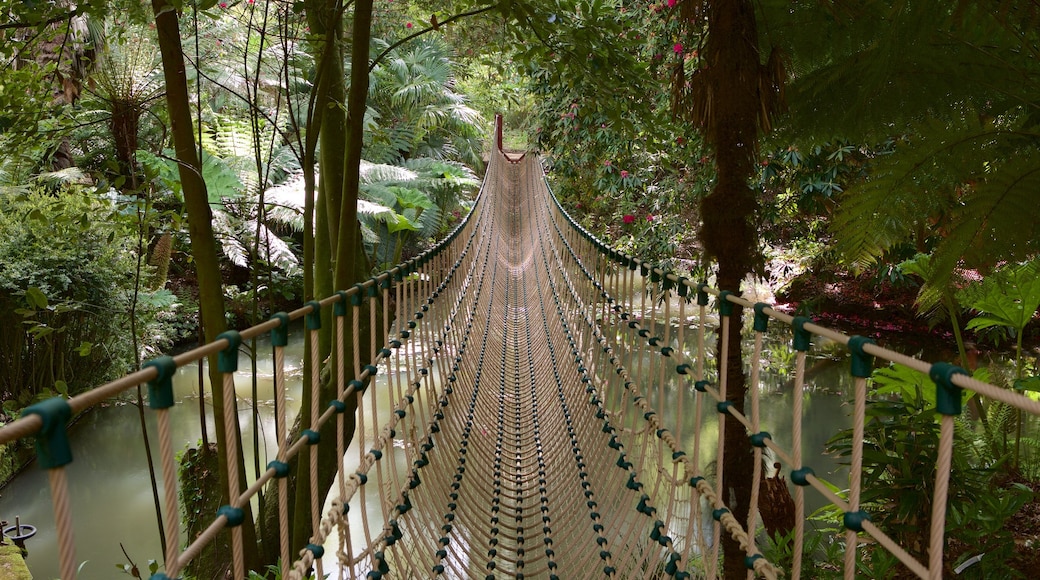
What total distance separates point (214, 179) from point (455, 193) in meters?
3.79

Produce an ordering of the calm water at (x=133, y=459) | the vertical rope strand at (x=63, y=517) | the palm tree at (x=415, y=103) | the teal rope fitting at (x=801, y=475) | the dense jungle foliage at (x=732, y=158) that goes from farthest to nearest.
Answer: the palm tree at (x=415, y=103) → the calm water at (x=133, y=459) → the dense jungle foliage at (x=732, y=158) → the teal rope fitting at (x=801, y=475) → the vertical rope strand at (x=63, y=517)

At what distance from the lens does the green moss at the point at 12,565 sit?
2.21 meters

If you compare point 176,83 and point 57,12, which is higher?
point 57,12

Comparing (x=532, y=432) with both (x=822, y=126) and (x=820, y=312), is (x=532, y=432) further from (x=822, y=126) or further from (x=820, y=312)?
(x=820, y=312)

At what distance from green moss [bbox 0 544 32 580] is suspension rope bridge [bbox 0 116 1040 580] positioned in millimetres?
471

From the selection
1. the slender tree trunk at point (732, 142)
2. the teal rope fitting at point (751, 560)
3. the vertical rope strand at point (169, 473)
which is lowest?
the teal rope fitting at point (751, 560)

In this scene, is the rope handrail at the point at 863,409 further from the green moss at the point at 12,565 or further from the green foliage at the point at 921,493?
the green moss at the point at 12,565

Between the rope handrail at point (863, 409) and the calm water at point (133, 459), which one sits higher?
the rope handrail at point (863, 409)

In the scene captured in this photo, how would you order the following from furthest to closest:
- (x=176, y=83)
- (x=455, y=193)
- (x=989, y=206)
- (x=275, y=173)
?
1. (x=455, y=193)
2. (x=275, y=173)
3. (x=176, y=83)
4. (x=989, y=206)

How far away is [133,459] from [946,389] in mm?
4634

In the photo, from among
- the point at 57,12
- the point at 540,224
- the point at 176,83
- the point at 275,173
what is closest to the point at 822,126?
the point at 176,83

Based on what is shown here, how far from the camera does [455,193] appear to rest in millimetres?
8438

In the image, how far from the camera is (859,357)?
66 cm

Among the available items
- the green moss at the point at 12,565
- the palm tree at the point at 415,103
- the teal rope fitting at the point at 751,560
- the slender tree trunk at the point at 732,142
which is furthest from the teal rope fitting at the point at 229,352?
the palm tree at the point at 415,103
